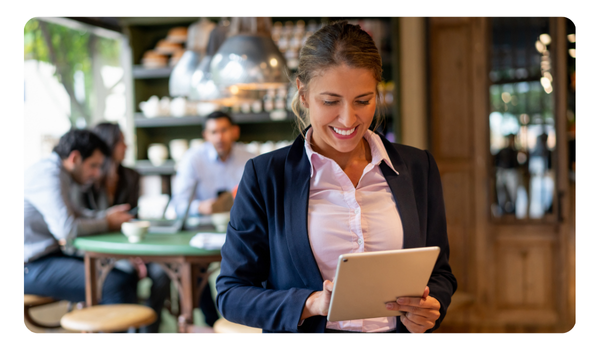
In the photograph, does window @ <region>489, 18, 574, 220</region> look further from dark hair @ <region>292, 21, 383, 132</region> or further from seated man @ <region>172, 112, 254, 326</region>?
dark hair @ <region>292, 21, 383, 132</region>

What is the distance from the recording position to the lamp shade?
8.34ft

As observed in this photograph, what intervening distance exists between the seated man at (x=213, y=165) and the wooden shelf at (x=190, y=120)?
0.55m

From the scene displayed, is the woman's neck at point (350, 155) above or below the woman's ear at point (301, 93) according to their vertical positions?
below

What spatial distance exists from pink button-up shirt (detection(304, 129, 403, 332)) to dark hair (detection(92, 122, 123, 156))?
2.72 meters

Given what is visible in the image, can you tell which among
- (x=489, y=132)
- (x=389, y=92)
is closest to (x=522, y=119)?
(x=489, y=132)

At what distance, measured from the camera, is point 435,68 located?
3.60 meters

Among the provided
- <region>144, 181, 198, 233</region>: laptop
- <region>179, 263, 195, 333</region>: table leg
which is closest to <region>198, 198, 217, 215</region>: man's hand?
<region>144, 181, 198, 233</region>: laptop

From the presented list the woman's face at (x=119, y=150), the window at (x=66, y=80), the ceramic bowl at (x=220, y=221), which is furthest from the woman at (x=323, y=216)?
the window at (x=66, y=80)

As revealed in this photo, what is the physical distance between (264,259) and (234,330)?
1028 mm

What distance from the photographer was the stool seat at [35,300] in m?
2.70

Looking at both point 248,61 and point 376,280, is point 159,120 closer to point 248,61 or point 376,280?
point 248,61

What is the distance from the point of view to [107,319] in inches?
86.5

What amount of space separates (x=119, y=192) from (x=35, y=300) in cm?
107

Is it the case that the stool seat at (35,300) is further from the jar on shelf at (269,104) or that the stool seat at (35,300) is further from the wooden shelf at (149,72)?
the wooden shelf at (149,72)
